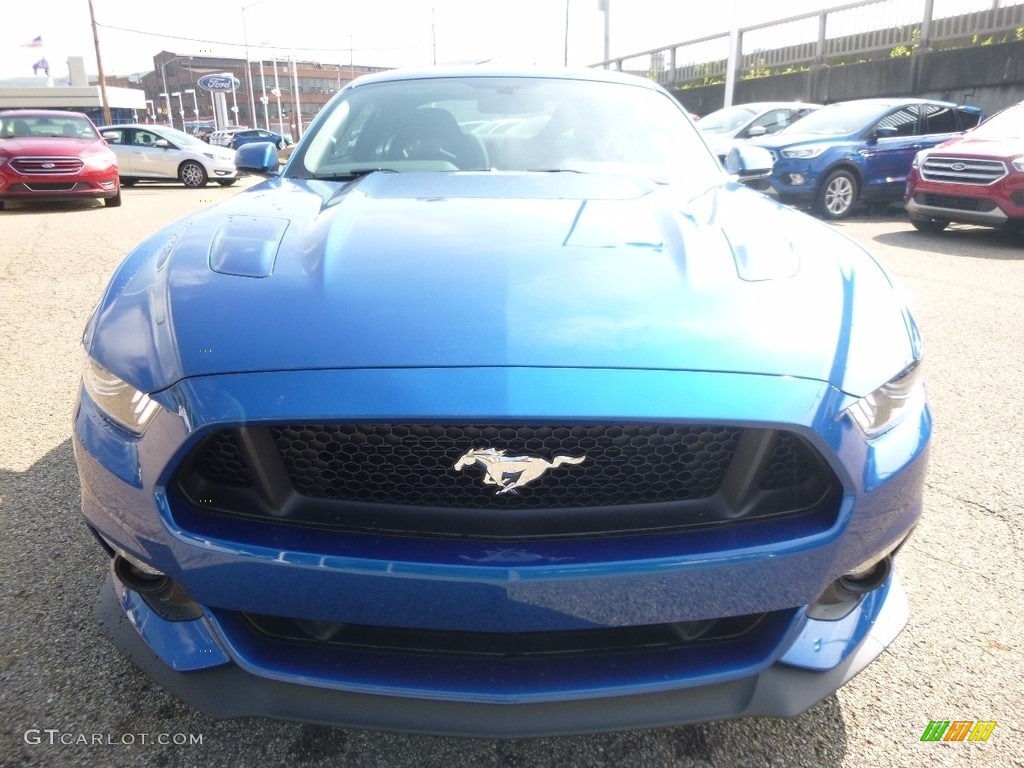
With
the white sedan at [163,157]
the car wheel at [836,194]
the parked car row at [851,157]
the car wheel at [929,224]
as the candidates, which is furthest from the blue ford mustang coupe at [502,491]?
the white sedan at [163,157]

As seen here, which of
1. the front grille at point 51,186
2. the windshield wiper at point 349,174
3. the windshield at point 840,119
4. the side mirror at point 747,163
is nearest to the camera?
the windshield wiper at point 349,174

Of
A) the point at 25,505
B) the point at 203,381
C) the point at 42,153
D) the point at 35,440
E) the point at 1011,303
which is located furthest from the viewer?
the point at 42,153

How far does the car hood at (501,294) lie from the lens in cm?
132

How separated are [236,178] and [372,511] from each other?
18.5m

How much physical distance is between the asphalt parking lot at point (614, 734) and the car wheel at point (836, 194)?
21.2 feet

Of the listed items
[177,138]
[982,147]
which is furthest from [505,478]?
[177,138]

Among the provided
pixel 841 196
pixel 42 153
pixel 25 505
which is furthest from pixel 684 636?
pixel 42 153

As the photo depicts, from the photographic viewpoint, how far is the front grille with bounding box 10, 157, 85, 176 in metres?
11.2

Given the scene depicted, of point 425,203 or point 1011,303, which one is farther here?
point 1011,303

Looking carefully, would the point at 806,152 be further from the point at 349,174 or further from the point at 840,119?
the point at 349,174

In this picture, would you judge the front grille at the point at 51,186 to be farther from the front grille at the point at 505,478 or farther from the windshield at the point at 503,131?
the front grille at the point at 505,478

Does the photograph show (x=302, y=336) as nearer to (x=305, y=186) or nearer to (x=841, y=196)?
(x=305, y=186)

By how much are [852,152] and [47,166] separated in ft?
35.6

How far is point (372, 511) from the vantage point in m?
1.33
